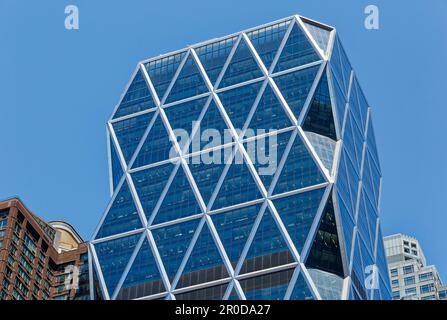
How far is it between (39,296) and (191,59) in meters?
47.6

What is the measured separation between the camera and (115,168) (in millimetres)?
146875

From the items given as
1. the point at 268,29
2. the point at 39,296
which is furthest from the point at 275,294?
the point at 268,29

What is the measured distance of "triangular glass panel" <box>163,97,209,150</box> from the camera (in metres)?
145

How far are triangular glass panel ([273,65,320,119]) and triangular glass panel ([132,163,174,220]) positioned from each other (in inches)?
785

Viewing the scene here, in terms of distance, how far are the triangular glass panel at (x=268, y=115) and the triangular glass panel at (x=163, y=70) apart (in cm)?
2139

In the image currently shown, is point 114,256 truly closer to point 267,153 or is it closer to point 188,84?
point 267,153

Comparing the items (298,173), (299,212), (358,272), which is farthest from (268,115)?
(358,272)

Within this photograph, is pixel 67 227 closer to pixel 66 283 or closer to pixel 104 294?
pixel 66 283

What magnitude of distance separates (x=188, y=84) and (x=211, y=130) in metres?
14.8

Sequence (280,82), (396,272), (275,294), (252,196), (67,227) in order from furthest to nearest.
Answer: (396,272) → (67,227) → (280,82) → (252,196) → (275,294)

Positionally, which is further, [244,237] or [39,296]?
[39,296]

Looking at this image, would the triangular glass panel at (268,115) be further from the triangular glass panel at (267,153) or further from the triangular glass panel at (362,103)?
the triangular glass panel at (362,103)

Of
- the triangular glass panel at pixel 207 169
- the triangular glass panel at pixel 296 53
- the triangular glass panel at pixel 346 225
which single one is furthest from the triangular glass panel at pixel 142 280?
the triangular glass panel at pixel 296 53

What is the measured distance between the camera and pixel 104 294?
128750 millimetres
